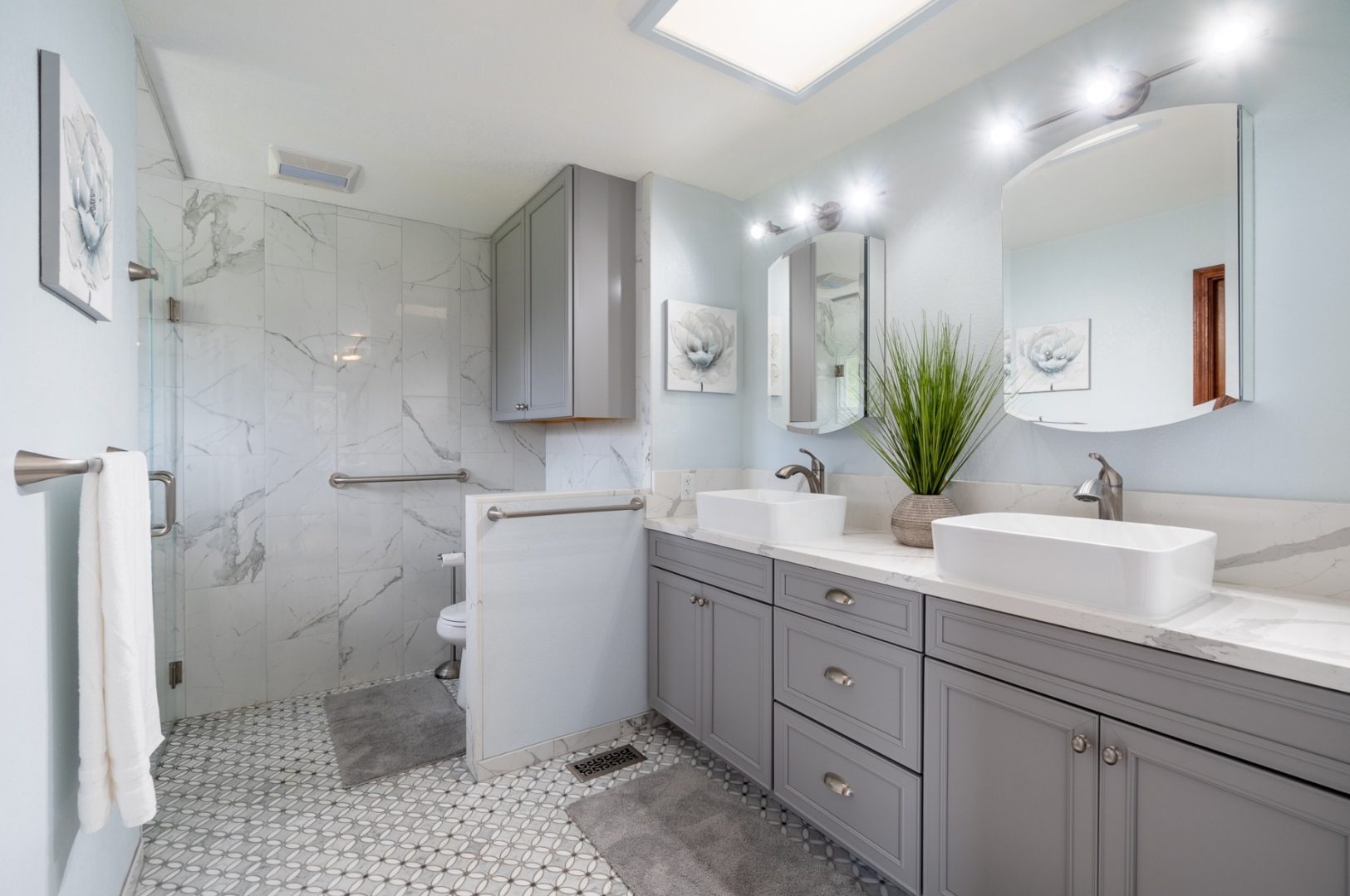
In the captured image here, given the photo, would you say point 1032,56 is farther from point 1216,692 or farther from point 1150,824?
point 1150,824

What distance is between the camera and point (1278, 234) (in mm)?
1328

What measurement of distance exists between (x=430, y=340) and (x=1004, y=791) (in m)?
3.01

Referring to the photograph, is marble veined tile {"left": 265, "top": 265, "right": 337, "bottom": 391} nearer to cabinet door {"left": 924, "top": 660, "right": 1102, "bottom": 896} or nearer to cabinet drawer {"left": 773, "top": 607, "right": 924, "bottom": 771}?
cabinet drawer {"left": 773, "top": 607, "right": 924, "bottom": 771}

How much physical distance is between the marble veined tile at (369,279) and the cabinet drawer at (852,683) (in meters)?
A: 2.41

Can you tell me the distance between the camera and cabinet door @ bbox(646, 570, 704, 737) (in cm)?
221

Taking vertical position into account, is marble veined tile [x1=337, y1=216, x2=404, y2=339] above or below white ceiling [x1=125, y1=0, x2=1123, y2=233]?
below

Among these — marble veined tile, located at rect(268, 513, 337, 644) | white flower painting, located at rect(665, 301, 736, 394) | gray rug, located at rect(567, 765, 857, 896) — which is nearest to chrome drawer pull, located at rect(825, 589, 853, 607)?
gray rug, located at rect(567, 765, 857, 896)

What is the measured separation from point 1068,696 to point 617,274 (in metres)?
2.11

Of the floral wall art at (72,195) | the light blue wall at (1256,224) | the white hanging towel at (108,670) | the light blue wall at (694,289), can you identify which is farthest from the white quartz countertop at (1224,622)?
the floral wall art at (72,195)

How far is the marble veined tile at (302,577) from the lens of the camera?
2760 mm

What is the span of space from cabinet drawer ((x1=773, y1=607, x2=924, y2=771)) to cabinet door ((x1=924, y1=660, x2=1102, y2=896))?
5 cm

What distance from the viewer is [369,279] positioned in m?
2.98

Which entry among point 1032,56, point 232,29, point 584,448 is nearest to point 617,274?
point 584,448

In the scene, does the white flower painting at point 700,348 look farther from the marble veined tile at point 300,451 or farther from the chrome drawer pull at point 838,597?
the marble veined tile at point 300,451
